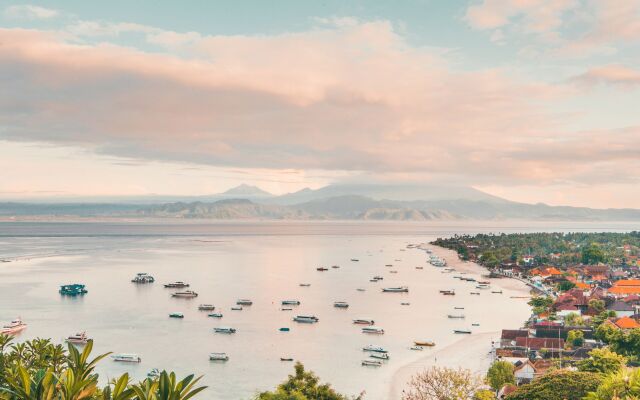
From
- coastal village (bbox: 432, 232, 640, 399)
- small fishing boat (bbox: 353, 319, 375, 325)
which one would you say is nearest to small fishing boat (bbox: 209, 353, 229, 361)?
small fishing boat (bbox: 353, 319, 375, 325)

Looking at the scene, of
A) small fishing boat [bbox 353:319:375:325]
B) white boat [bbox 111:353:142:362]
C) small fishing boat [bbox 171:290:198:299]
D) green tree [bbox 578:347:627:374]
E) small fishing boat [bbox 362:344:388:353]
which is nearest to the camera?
green tree [bbox 578:347:627:374]

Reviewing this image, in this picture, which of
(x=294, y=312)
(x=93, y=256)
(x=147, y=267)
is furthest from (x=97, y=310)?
(x=93, y=256)

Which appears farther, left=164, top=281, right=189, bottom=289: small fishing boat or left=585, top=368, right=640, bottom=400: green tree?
left=164, top=281, right=189, bottom=289: small fishing boat

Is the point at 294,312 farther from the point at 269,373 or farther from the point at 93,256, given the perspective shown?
the point at 93,256

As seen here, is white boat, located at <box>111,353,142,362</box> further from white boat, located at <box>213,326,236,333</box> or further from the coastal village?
the coastal village

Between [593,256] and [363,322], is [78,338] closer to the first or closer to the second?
[363,322]

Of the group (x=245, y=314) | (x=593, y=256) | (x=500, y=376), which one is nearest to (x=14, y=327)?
(x=245, y=314)


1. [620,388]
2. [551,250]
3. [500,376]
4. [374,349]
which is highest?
[620,388]

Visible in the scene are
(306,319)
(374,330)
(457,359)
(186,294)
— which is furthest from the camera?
(186,294)
